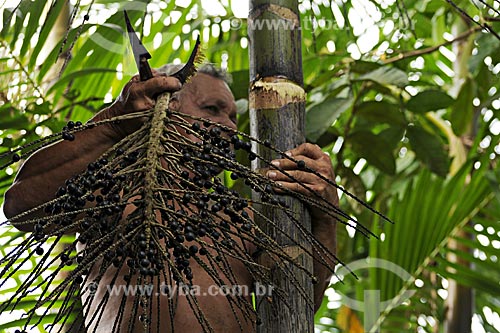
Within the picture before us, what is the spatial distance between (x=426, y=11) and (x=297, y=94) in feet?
4.63

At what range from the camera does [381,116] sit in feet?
7.37

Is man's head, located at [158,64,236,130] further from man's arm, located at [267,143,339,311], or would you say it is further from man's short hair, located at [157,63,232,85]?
man's arm, located at [267,143,339,311]

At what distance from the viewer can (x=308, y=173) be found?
4.48ft

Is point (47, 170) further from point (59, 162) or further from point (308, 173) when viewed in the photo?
point (308, 173)

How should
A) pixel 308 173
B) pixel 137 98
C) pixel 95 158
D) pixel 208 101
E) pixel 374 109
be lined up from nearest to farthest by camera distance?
pixel 137 98 → pixel 308 173 → pixel 95 158 → pixel 208 101 → pixel 374 109

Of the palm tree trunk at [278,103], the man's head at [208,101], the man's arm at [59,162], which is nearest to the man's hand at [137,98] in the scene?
the man's arm at [59,162]

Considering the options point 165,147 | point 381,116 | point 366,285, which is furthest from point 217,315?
point 366,285

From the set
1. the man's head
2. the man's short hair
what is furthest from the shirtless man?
the man's short hair

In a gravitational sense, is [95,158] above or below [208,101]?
below

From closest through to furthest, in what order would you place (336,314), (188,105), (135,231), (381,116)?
(135,231), (188,105), (381,116), (336,314)

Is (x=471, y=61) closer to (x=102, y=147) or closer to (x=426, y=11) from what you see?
(x=426, y=11)

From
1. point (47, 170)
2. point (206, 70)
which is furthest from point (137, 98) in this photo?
point (206, 70)

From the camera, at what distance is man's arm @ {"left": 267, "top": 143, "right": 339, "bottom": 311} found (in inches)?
49.2

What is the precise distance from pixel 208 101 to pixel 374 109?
1.95 ft
